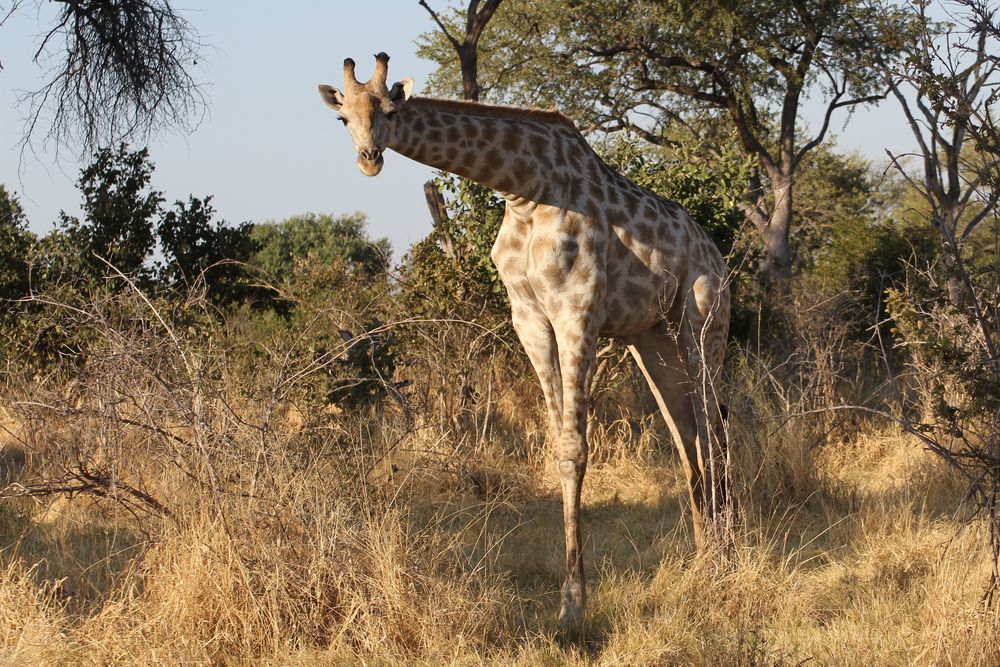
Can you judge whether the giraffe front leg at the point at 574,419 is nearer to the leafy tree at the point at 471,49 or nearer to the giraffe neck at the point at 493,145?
the giraffe neck at the point at 493,145

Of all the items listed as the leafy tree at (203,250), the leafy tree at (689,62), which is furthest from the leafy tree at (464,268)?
the leafy tree at (689,62)

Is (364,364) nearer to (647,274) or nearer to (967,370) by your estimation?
(647,274)

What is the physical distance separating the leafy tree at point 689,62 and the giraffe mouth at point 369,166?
36.5 ft

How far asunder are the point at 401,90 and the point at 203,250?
5.75 meters

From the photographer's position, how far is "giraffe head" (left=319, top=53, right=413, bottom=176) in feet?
16.2

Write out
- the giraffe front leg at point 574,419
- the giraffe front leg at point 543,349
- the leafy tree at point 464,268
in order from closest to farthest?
the giraffe front leg at point 574,419, the giraffe front leg at point 543,349, the leafy tree at point 464,268

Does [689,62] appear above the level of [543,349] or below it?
above

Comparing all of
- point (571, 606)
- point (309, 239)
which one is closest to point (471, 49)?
point (571, 606)

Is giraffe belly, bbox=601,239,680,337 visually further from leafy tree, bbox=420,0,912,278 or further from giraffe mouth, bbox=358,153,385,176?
leafy tree, bbox=420,0,912,278

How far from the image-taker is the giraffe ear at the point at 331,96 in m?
5.07

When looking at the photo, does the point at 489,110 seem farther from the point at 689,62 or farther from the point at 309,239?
the point at 309,239

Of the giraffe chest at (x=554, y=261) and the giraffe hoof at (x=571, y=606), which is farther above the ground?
the giraffe chest at (x=554, y=261)

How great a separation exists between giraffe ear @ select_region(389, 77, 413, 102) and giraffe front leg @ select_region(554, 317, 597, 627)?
1290 mm

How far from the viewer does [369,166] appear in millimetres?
4922
